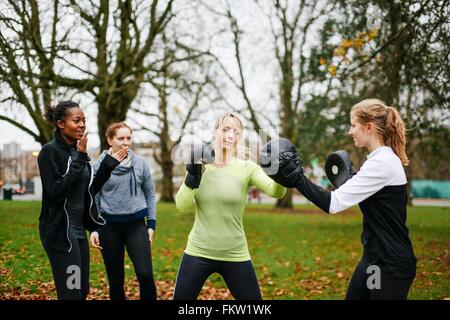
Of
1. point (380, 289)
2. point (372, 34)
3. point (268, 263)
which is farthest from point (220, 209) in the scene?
point (372, 34)

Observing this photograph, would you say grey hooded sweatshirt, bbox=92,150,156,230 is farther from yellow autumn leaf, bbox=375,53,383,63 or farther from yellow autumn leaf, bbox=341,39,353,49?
yellow autumn leaf, bbox=375,53,383,63

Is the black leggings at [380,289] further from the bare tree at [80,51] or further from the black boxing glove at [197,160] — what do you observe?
the bare tree at [80,51]

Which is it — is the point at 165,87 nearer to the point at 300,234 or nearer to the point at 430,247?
the point at 300,234

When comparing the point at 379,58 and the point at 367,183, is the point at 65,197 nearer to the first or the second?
the point at 367,183

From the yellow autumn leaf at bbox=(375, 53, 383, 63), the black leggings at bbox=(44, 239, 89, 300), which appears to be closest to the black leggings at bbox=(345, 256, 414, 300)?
the black leggings at bbox=(44, 239, 89, 300)

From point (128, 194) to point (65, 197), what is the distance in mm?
1483

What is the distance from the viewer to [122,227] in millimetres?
5195

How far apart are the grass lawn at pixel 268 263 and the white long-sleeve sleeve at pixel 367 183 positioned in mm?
4124

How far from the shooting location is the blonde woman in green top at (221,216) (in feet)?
→ 12.8

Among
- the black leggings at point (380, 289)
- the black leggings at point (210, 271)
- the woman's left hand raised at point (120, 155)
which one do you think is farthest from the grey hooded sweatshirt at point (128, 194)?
the black leggings at point (380, 289)

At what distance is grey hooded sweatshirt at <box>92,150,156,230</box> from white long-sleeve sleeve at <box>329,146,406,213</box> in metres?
2.66

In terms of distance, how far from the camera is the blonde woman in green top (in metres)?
3.91

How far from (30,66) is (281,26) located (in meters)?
14.4
